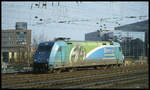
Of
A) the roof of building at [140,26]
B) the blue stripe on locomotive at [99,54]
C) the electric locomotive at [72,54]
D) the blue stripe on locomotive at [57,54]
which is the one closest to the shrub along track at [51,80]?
the blue stripe on locomotive at [57,54]

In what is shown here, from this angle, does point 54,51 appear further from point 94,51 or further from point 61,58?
point 94,51

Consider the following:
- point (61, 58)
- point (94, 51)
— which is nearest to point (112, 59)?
point (94, 51)

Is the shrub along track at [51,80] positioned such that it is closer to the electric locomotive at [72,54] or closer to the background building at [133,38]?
the electric locomotive at [72,54]

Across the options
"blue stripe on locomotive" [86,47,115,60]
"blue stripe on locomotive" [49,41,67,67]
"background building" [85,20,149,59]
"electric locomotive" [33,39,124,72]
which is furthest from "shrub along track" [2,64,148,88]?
"background building" [85,20,149,59]

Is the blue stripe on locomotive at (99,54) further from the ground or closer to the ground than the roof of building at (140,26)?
closer to the ground

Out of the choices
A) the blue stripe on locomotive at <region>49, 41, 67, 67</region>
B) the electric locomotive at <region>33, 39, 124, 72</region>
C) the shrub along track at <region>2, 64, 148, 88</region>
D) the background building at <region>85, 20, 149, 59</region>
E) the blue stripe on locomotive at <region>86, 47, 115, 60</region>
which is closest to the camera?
the shrub along track at <region>2, 64, 148, 88</region>

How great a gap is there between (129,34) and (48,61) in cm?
6427

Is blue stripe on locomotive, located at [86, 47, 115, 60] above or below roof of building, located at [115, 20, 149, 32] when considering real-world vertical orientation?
below

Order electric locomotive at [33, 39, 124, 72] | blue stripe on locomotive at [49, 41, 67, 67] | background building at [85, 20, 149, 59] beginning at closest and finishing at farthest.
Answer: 1. blue stripe on locomotive at [49, 41, 67, 67]
2. electric locomotive at [33, 39, 124, 72]
3. background building at [85, 20, 149, 59]

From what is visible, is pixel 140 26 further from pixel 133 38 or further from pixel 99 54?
pixel 99 54

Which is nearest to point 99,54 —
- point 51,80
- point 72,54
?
point 72,54

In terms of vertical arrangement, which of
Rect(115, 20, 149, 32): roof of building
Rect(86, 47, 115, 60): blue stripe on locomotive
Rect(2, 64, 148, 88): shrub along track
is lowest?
Rect(2, 64, 148, 88): shrub along track

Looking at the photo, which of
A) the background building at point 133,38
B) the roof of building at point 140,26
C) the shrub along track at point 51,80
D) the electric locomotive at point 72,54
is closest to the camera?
the shrub along track at point 51,80

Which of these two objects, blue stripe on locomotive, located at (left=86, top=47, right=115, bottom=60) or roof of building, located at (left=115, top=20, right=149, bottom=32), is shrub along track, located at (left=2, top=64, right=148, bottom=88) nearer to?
blue stripe on locomotive, located at (left=86, top=47, right=115, bottom=60)
